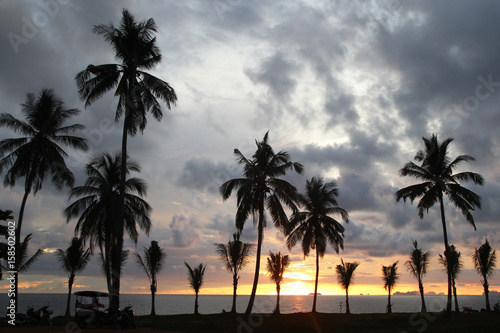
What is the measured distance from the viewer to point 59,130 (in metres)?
27.7

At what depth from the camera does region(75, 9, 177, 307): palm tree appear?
81.5 feet

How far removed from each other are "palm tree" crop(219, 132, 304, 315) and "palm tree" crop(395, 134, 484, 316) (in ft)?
30.8

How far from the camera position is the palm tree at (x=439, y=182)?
2948 centimetres

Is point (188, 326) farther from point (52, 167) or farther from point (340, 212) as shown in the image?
point (340, 212)

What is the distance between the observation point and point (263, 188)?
29.8 meters

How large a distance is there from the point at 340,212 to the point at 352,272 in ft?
41.8

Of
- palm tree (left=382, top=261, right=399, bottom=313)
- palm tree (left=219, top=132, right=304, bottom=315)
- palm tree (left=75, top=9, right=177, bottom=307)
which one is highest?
palm tree (left=75, top=9, right=177, bottom=307)

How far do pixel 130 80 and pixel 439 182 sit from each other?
23.4 metres

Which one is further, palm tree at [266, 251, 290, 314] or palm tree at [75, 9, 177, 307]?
palm tree at [266, 251, 290, 314]

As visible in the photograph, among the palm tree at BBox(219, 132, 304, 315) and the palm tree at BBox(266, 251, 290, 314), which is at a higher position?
the palm tree at BBox(219, 132, 304, 315)

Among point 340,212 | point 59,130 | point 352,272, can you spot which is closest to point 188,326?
point 59,130

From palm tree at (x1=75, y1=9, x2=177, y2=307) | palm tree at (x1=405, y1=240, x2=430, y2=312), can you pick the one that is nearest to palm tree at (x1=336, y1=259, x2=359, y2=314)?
palm tree at (x1=405, y1=240, x2=430, y2=312)

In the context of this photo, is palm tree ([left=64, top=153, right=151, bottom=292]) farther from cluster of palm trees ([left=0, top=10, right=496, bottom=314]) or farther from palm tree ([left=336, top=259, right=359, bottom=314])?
palm tree ([left=336, top=259, right=359, bottom=314])

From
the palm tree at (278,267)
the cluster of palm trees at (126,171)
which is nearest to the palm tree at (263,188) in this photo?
the cluster of palm trees at (126,171)
